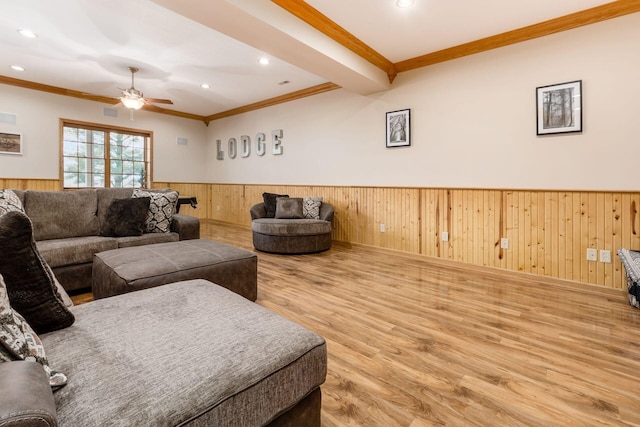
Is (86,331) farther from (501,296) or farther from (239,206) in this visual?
(239,206)

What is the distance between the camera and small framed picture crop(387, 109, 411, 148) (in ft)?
14.0

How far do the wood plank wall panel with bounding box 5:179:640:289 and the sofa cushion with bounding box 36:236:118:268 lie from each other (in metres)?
3.27

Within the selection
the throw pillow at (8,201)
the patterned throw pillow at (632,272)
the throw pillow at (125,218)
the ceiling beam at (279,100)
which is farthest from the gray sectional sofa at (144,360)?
the ceiling beam at (279,100)

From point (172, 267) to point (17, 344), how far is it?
1.33 metres

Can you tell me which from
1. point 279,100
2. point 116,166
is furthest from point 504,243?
point 116,166

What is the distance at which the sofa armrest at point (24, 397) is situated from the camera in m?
0.53

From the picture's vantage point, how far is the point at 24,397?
0.58m

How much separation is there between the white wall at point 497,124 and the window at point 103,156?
13.7ft

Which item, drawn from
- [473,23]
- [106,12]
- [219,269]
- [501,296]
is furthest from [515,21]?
[106,12]

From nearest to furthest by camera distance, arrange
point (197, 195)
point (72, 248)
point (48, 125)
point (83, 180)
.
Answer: point (72, 248)
point (48, 125)
point (83, 180)
point (197, 195)

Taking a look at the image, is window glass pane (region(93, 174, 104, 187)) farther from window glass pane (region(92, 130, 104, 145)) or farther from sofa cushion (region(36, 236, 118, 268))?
sofa cushion (region(36, 236, 118, 268))

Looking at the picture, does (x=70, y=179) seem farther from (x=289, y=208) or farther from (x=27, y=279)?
(x=27, y=279)

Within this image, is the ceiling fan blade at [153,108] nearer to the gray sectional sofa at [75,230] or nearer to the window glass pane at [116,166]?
the window glass pane at [116,166]

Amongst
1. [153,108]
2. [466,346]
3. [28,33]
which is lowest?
[466,346]
